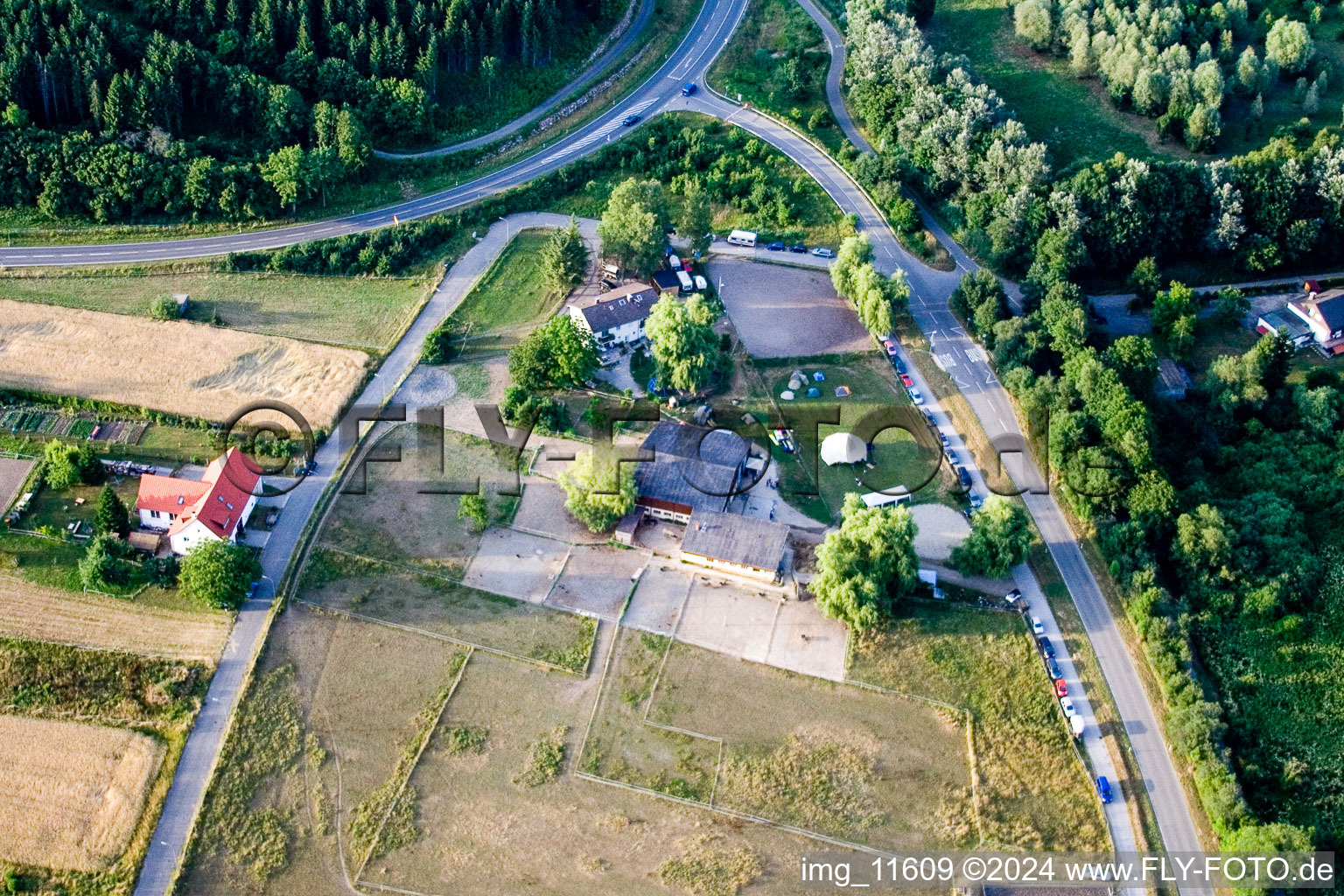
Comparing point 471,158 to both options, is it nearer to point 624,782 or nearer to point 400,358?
point 400,358

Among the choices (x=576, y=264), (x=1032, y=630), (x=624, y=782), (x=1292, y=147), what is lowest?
(x=624, y=782)

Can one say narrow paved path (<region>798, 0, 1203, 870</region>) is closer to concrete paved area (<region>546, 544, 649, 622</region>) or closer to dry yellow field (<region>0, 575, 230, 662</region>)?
concrete paved area (<region>546, 544, 649, 622</region>)

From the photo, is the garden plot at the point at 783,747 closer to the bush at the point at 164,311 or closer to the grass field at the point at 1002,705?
the grass field at the point at 1002,705

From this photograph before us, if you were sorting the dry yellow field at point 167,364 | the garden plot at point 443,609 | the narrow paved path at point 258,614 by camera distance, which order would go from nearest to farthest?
the narrow paved path at point 258,614
the garden plot at point 443,609
the dry yellow field at point 167,364

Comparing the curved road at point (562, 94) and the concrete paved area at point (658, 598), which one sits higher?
the curved road at point (562, 94)

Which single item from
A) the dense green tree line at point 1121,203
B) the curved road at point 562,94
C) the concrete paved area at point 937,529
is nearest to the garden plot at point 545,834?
the concrete paved area at point 937,529

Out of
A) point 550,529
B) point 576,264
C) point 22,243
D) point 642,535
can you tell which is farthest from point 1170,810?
point 22,243

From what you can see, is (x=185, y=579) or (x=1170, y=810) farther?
(x=185, y=579)

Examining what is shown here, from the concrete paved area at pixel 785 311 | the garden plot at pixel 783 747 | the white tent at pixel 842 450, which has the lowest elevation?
the garden plot at pixel 783 747
